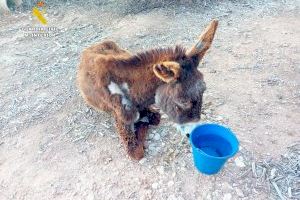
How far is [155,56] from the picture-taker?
301 centimetres

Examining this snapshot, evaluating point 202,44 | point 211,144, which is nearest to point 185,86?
point 202,44

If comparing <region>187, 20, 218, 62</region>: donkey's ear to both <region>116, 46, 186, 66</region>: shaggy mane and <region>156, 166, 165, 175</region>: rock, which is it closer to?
<region>116, 46, 186, 66</region>: shaggy mane

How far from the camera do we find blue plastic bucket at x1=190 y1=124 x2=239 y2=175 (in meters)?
2.84

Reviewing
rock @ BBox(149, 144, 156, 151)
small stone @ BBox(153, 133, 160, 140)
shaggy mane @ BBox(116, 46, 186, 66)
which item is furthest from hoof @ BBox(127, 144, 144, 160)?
shaggy mane @ BBox(116, 46, 186, 66)

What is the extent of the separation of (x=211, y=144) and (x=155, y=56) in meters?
1.02

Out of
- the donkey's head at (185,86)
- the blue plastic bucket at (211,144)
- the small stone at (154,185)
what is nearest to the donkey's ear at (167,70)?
the donkey's head at (185,86)

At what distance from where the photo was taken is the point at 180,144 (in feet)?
11.3

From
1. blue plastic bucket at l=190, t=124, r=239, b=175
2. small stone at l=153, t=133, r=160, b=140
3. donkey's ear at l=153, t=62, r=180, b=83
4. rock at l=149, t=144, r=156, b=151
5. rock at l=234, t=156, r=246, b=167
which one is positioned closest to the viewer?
donkey's ear at l=153, t=62, r=180, b=83

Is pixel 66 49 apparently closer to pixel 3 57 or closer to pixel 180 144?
pixel 3 57

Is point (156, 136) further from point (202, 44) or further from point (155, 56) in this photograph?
point (202, 44)

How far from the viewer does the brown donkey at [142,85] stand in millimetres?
2820

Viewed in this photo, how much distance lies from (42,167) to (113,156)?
2.46 ft

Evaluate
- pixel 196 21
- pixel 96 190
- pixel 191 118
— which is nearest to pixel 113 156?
pixel 96 190

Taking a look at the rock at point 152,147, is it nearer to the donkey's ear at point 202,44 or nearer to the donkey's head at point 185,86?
the donkey's head at point 185,86
